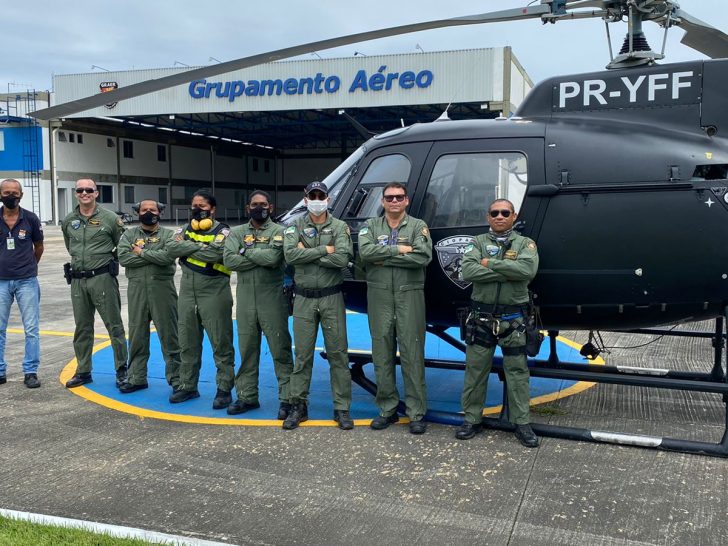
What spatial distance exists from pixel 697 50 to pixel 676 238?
1.70 m

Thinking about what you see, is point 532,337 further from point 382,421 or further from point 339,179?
point 339,179

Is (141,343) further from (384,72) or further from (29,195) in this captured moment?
(29,195)

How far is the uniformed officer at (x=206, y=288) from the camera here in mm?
5668

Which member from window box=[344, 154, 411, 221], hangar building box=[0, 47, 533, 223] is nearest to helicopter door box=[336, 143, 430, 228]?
window box=[344, 154, 411, 221]

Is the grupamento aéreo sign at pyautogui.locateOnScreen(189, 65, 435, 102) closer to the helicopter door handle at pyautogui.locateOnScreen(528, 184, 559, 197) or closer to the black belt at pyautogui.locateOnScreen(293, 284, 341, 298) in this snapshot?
the helicopter door handle at pyautogui.locateOnScreen(528, 184, 559, 197)

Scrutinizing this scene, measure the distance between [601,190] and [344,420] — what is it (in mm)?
2691

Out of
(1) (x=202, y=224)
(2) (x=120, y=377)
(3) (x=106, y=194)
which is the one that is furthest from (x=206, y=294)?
(3) (x=106, y=194)

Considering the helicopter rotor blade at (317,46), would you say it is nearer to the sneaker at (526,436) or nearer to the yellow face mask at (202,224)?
the yellow face mask at (202,224)

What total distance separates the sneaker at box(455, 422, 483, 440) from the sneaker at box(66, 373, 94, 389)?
3.88 m

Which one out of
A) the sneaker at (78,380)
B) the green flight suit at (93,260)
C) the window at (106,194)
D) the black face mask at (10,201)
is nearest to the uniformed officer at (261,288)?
the green flight suit at (93,260)

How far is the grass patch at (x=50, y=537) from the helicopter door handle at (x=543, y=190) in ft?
11.6

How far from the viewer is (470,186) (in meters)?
5.24

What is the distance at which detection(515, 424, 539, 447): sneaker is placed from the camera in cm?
486

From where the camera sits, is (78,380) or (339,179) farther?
(78,380)
